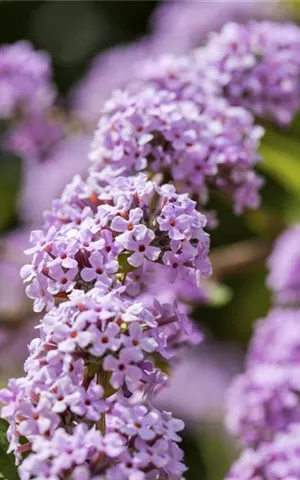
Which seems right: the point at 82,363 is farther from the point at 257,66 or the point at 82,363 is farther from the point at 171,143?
the point at 257,66

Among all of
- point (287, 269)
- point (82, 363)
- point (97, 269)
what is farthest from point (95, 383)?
point (287, 269)

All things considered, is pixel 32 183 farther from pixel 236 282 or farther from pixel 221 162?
pixel 221 162

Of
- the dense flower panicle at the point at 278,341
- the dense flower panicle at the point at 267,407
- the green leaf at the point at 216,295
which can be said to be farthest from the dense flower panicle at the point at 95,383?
the green leaf at the point at 216,295

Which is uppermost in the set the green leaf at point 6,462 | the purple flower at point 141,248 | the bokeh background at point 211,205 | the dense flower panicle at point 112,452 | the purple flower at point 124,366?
the purple flower at point 141,248

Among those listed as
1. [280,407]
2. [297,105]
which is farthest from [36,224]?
[280,407]

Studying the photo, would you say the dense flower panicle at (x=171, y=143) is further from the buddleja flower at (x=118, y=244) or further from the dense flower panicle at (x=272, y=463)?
the dense flower panicle at (x=272, y=463)

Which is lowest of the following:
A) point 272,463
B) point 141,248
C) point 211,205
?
point 211,205

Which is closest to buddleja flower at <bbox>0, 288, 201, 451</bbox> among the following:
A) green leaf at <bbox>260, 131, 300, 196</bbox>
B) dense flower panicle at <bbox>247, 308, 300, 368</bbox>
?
dense flower panicle at <bbox>247, 308, 300, 368</bbox>
